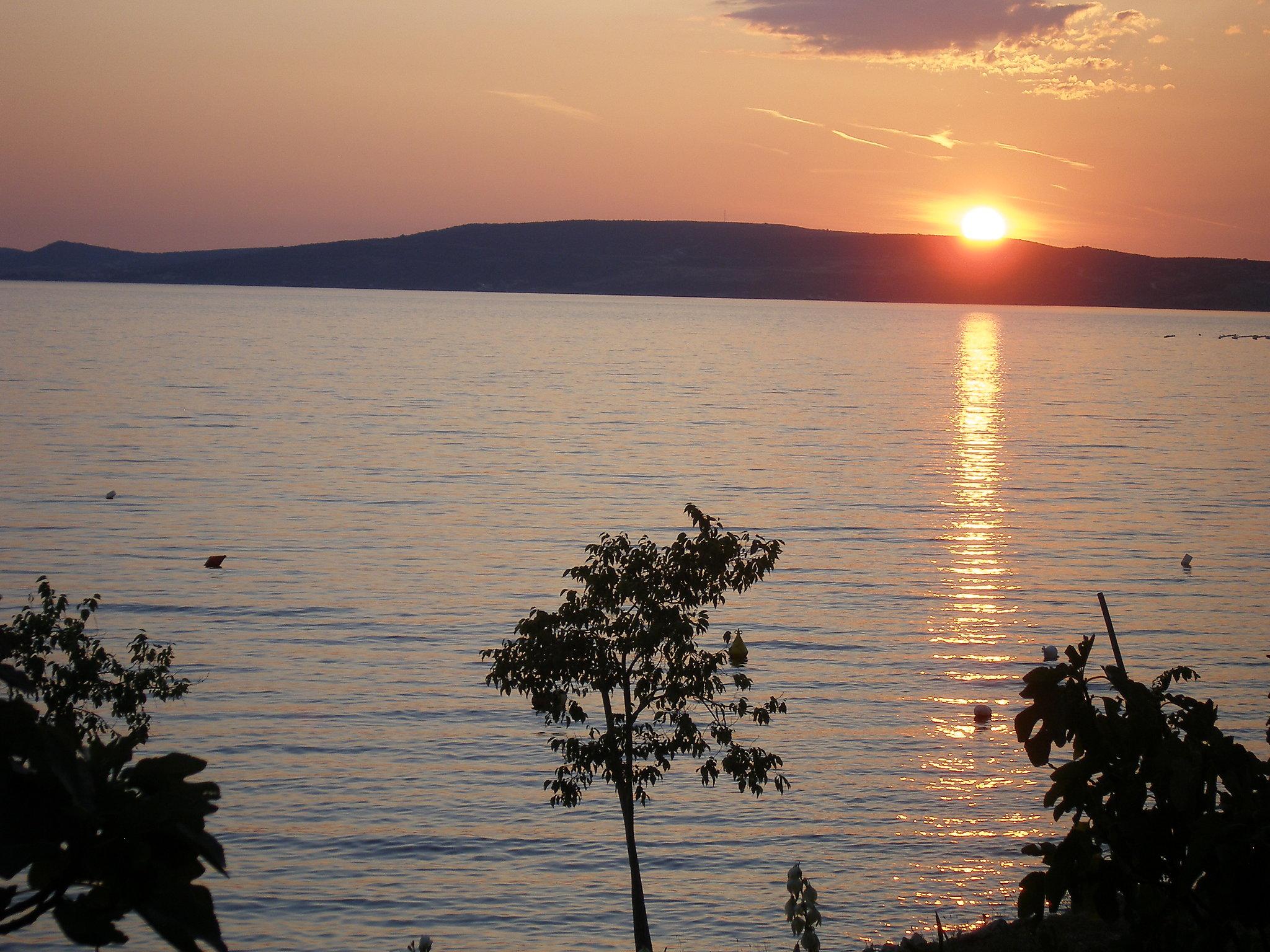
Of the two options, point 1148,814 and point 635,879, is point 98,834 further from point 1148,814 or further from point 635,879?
point 635,879

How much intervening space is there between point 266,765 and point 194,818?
22.6m

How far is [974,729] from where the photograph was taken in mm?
26891

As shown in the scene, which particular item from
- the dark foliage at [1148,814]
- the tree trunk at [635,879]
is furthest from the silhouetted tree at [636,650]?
the dark foliage at [1148,814]

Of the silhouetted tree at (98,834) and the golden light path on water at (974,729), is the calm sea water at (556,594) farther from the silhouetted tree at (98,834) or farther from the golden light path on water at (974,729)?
the silhouetted tree at (98,834)

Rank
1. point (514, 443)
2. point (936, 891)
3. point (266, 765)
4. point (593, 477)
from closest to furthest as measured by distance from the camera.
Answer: point (936, 891)
point (266, 765)
point (593, 477)
point (514, 443)

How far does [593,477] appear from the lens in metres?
61.2

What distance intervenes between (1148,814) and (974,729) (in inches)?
900

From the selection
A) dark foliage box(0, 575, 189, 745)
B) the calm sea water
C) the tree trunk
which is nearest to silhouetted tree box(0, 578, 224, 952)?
the tree trunk

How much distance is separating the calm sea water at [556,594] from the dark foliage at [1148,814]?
1310cm

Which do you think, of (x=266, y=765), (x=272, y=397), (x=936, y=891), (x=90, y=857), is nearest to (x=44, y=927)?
(x=266, y=765)

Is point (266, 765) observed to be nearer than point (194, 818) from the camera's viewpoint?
No

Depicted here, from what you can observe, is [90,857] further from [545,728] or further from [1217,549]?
[1217,549]

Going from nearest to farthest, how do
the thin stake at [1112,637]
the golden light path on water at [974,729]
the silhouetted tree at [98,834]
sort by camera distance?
the silhouetted tree at [98,834], the thin stake at [1112,637], the golden light path on water at [974,729]

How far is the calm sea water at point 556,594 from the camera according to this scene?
19.4 m
